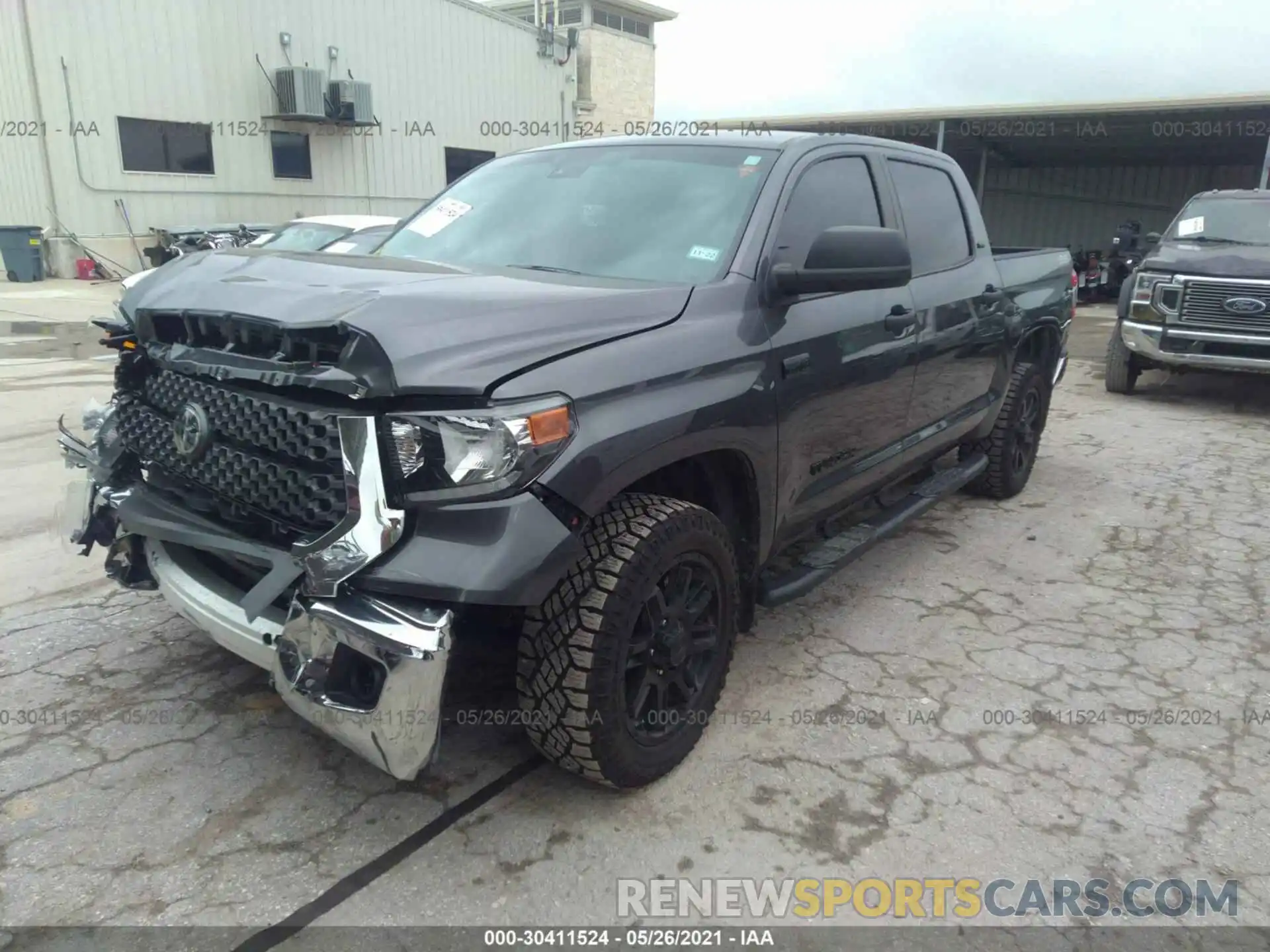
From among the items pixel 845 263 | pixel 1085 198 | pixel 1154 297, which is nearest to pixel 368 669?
pixel 845 263

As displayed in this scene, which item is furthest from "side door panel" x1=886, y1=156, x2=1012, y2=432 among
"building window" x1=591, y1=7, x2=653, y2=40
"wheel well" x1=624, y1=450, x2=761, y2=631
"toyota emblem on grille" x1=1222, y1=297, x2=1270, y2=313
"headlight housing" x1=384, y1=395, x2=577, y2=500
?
"building window" x1=591, y1=7, x2=653, y2=40

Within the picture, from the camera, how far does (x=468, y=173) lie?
3986 mm

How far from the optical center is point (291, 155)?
20.0 m

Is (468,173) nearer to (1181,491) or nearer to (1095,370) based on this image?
(1181,491)

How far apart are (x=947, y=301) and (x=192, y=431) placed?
122 inches

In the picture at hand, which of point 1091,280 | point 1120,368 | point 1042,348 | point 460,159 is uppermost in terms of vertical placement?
point 460,159

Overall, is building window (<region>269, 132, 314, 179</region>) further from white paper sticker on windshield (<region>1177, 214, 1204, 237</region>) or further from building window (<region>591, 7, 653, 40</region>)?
building window (<region>591, 7, 653, 40</region>)

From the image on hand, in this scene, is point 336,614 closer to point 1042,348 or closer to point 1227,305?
point 1042,348

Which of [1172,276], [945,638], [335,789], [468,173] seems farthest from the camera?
[1172,276]

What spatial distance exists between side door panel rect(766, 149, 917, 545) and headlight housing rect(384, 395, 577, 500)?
1.09m

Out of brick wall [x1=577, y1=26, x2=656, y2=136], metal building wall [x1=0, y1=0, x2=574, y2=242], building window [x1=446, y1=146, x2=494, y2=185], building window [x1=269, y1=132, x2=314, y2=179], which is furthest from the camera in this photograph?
brick wall [x1=577, y1=26, x2=656, y2=136]

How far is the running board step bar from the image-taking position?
317cm

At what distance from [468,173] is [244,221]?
17.4 meters

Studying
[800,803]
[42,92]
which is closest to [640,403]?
[800,803]
